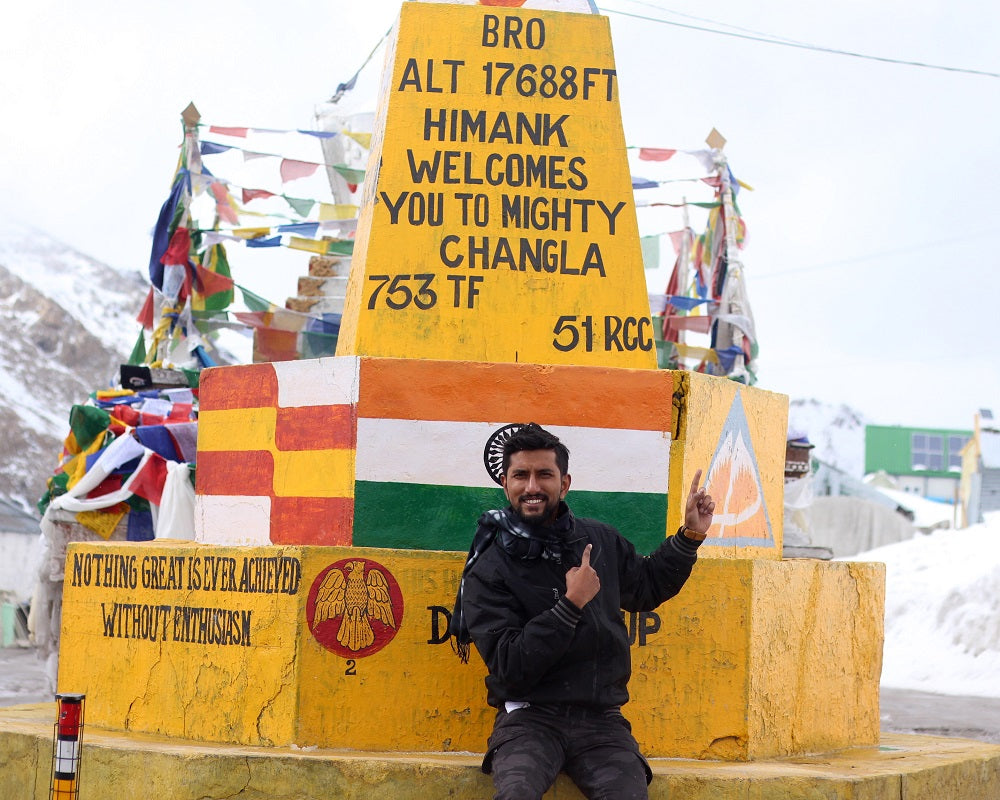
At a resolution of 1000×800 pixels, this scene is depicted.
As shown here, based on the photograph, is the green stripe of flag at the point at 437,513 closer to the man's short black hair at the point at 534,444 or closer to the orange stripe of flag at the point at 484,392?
the orange stripe of flag at the point at 484,392

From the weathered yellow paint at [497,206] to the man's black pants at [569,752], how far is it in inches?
69.3

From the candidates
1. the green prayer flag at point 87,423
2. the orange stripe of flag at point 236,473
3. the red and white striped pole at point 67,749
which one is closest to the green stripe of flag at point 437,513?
the orange stripe of flag at point 236,473

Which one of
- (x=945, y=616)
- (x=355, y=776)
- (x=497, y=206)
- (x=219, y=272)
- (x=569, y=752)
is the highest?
(x=219, y=272)

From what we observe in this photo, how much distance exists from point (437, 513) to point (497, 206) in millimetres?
1400

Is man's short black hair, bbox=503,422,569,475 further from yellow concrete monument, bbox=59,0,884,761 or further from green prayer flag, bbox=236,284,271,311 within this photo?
green prayer flag, bbox=236,284,271,311

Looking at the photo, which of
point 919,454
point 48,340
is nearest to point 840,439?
point 919,454

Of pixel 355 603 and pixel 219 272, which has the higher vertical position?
pixel 219 272

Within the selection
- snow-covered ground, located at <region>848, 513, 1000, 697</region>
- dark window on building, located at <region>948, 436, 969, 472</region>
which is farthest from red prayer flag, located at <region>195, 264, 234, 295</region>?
dark window on building, located at <region>948, 436, 969, 472</region>

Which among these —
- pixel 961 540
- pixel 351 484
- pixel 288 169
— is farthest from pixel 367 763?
pixel 961 540

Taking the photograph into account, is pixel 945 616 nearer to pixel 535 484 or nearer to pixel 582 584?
pixel 535 484

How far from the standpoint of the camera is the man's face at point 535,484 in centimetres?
457

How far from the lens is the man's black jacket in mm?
4301

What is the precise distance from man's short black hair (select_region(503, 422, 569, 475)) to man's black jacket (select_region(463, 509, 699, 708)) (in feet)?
0.77

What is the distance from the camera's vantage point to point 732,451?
5926mm
